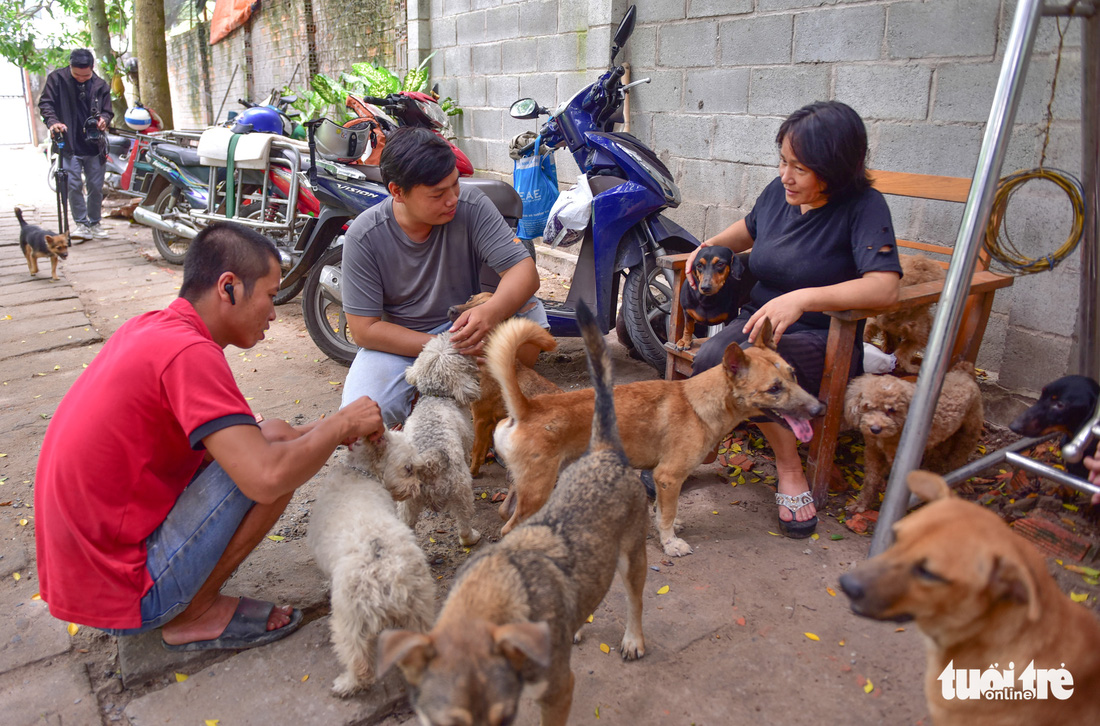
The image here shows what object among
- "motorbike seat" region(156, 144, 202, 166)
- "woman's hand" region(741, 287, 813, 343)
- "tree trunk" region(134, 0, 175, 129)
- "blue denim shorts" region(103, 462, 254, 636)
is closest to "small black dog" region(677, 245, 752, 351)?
"woman's hand" region(741, 287, 813, 343)

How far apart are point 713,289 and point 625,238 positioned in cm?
125

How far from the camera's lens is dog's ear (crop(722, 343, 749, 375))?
3.19 metres

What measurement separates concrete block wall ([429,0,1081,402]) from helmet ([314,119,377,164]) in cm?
268

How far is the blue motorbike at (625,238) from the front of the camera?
16.0 feet

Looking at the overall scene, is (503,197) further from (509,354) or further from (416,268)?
(509,354)

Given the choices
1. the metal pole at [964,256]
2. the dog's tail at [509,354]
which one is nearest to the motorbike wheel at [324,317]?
the dog's tail at [509,354]

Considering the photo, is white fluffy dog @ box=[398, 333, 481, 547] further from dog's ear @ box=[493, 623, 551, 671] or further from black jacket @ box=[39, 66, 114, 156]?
black jacket @ box=[39, 66, 114, 156]

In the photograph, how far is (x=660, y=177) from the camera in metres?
4.98

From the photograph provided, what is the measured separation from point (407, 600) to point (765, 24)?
515cm

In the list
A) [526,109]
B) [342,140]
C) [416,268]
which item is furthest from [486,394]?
[342,140]

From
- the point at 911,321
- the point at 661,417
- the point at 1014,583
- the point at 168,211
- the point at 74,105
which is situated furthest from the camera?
the point at 74,105

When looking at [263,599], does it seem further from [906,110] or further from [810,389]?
[906,110]

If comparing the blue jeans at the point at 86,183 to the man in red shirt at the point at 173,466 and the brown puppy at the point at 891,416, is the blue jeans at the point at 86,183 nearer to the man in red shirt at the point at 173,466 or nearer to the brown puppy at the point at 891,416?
the man in red shirt at the point at 173,466

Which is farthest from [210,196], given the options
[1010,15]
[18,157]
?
[18,157]
